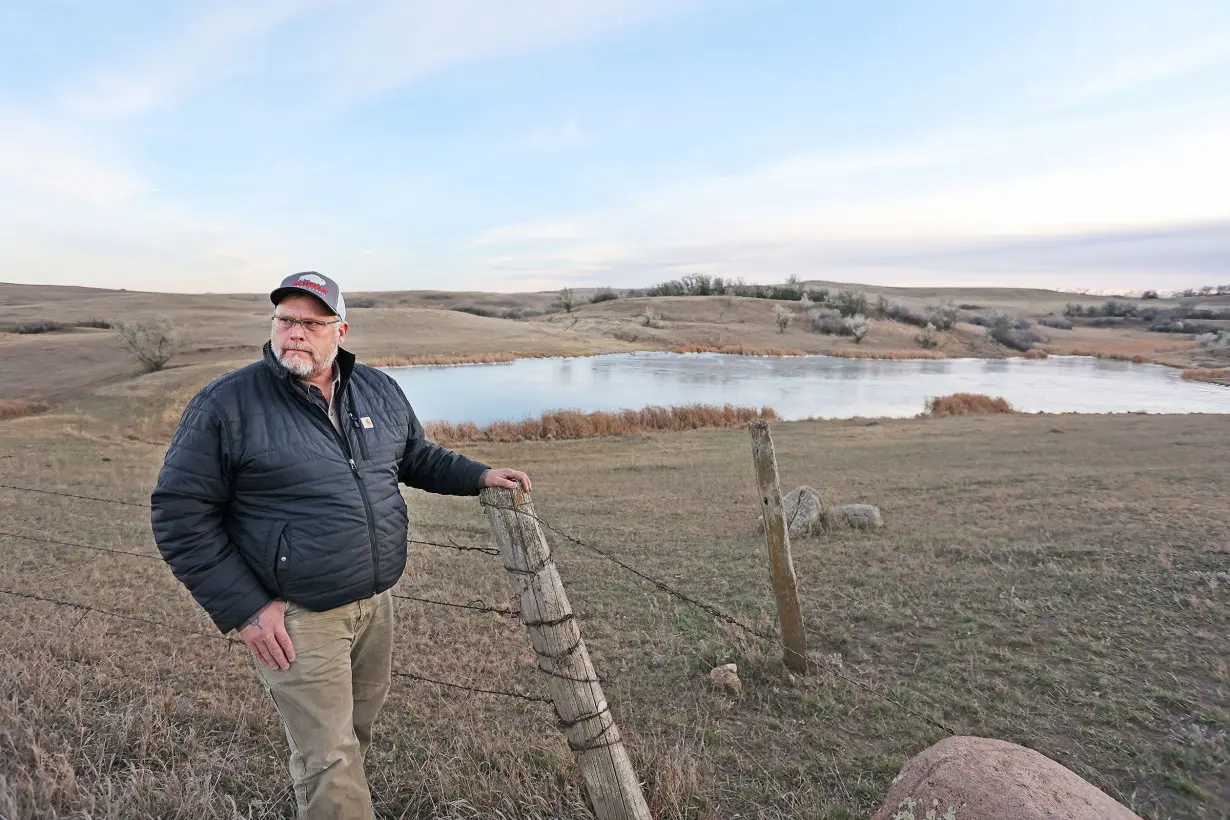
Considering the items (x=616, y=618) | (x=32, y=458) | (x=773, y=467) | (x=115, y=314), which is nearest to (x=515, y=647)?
(x=616, y=618)

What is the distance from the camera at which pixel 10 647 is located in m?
4.92

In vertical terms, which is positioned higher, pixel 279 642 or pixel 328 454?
pixel 328 454

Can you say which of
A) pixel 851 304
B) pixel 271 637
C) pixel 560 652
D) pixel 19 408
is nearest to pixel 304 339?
pixel 271 637

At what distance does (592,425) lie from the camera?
23219 millimetres

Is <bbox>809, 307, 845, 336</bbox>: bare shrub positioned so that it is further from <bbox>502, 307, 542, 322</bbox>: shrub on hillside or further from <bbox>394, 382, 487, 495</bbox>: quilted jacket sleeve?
<bbox>394, 382, 487, 495</bbox>: quilted jacket sleeve

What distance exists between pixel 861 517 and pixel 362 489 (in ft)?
25.6

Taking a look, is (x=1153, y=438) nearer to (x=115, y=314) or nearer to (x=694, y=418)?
(x=694, y=418)

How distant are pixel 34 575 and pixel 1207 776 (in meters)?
10.2

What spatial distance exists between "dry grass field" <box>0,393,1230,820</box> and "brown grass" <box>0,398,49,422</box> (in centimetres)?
1871

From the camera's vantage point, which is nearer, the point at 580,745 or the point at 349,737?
the point at 349,737

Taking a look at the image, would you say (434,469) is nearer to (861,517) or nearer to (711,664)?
(711,664)

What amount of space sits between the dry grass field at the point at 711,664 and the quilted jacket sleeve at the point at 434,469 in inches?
59.0

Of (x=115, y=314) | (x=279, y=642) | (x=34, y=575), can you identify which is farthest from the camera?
(x=115, y=314)

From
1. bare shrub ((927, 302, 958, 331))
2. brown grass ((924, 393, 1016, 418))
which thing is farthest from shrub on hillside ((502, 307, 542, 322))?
brown grass ((924, 393, 1016, 418))
